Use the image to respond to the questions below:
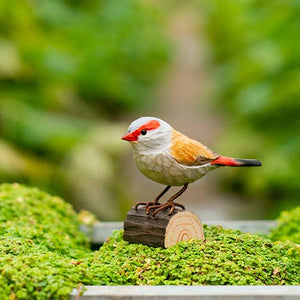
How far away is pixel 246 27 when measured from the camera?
36.3 ft

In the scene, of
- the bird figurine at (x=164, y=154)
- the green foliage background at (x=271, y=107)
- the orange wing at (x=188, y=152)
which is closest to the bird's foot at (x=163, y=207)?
the bird figurine at (x=164, y=154)

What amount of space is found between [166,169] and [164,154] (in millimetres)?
79

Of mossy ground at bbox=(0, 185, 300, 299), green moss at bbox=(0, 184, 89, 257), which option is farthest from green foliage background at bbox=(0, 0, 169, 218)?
mossy ground at bbox=(0, 185, 300, 299)

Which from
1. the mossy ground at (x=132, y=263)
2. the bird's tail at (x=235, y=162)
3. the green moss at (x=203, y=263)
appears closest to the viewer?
the mossy ground at (x=132, y=263)

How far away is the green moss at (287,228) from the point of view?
372cm

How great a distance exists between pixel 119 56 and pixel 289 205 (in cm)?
583

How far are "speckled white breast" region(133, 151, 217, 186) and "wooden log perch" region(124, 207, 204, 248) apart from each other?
17 cm

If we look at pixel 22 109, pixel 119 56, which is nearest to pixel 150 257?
pixel 22 109

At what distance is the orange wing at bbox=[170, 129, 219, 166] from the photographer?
10.0 ft

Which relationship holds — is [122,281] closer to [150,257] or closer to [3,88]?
[150,257]

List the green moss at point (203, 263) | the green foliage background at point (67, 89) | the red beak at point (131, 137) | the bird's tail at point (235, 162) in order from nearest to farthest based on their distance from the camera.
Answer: the green moss at point (203, 263)
the red beak at point (131, 137)
the bird's tail at point (235, 162)
the green foliage background at point (67, 89)

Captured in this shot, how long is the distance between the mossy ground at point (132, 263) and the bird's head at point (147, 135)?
516 mm

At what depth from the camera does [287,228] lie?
3762 millimetres

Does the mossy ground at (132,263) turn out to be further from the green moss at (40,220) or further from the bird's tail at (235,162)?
the bird's tail at (235,162)
